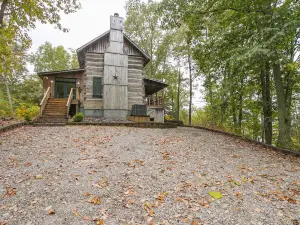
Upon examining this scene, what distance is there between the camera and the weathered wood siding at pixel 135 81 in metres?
16.2

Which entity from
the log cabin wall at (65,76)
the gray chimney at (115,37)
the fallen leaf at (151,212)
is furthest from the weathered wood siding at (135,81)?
the fallen leaf at (151,212)

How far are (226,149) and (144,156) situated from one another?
3.87m

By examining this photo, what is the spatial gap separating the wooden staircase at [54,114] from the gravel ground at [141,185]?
436 cm

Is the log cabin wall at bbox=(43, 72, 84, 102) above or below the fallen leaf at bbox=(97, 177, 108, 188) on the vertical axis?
above

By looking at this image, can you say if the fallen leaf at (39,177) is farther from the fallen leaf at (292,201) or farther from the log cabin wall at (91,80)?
the log cabin wall at (91,80)

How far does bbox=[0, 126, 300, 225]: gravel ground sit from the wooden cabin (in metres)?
8.12

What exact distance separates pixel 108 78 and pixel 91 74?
61.5 inches

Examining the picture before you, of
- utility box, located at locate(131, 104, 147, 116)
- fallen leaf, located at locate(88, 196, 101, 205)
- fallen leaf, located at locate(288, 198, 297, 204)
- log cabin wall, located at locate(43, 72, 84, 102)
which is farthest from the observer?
log cabin wall, located at locate(43, 72, 84, 102)

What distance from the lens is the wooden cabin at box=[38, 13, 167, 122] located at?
48.9 feet

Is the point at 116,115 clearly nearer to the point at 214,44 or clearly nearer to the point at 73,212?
the point at 214,44

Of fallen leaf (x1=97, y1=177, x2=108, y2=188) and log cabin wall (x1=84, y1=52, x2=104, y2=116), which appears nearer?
fallen leaf (x1=97, y1=177, x2=108, y2=188)

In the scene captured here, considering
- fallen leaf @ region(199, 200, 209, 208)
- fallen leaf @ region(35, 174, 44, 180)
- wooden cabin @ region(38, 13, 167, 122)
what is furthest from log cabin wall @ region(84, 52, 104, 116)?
fallen leaf @ region(199, 200, 209, 208)

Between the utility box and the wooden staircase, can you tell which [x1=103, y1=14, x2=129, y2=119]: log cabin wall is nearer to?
the utility box

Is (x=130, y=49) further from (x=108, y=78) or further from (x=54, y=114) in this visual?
(x=54, y=114)
